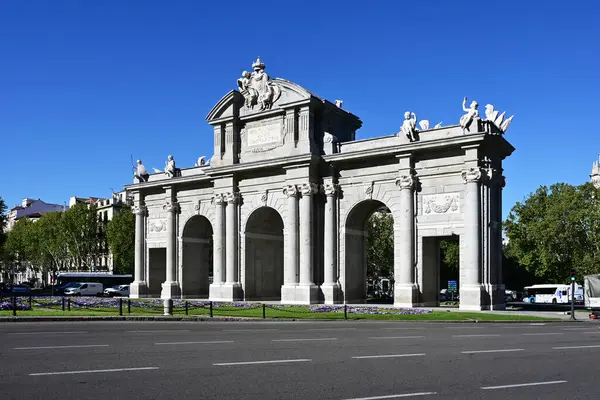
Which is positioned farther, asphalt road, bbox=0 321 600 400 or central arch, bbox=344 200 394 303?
central arch, bbox=344 200 394 303

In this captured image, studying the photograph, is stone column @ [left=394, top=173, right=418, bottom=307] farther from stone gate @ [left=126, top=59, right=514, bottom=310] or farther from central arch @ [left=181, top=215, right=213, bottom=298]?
central arch @ [left=181, top=215, right=213, bottom=298]

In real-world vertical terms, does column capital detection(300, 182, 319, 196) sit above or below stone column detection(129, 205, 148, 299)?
above

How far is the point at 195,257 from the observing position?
56.1 m

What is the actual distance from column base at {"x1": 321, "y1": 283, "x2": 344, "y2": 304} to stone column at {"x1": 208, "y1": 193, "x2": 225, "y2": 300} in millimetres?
8933

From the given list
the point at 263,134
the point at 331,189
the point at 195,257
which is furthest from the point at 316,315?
the point at 195,257

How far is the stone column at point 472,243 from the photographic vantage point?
38625mm

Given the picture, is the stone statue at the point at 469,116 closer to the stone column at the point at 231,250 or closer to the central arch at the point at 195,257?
the stone column at the point at 231,250

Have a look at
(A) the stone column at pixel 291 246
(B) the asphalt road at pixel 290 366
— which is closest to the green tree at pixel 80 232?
(A) the stone column at pixel 291 246

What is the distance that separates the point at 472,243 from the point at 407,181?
571cm

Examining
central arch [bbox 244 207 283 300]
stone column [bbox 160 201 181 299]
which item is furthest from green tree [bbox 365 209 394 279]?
stone column [bbox 160 201 181 299]

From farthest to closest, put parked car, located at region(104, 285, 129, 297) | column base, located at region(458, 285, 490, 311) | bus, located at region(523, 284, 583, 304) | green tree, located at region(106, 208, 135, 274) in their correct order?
1. green tree, located at region(106, 208, 135, 274)
2. bus, located at region(523, 284, 583, 304)
3. parked car, located at region(104, 285, 129, 297)
4. column base, located at region(458, 285, 490, 311)

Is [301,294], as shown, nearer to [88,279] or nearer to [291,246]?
[291,246]

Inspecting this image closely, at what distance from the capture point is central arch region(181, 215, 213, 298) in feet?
180

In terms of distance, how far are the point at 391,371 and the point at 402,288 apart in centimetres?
2889
